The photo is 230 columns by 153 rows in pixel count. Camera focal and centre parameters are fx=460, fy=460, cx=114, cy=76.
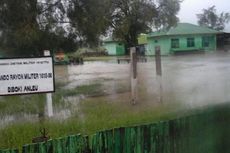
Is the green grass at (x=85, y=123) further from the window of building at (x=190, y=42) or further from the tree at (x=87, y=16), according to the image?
the window of building at (x=190, y=42)

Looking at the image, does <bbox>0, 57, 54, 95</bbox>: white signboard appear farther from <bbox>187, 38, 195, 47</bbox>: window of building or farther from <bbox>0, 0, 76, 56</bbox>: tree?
<bbox>187, 38, 195, 47</bbox>: window of building

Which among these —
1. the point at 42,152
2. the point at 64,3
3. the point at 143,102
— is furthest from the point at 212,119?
the point at 64,3

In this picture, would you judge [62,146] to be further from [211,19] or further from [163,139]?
[211,19]

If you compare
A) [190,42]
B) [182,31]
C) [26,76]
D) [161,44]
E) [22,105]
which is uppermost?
[182,31]

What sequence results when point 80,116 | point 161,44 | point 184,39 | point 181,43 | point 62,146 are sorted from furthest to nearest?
point 161,44 < point 184,39 < point 181,43 < point 80,116 < point 62,146

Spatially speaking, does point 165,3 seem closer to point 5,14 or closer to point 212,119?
point 5,14

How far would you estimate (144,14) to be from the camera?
160 feet

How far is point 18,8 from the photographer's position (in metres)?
15.5

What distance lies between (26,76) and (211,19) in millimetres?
76012

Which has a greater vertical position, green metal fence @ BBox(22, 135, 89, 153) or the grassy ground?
green metal fence @ BBox(22, 135, 89, 153)

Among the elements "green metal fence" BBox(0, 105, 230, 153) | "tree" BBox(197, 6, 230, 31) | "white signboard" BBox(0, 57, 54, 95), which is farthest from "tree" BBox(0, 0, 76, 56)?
"tree" BBox(197, 6, 230, 31)

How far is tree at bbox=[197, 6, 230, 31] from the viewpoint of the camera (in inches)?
3159

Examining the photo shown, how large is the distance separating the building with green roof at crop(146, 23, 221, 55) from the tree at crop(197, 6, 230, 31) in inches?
812

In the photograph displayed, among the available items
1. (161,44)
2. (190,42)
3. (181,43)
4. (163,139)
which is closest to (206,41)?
(190,42)
